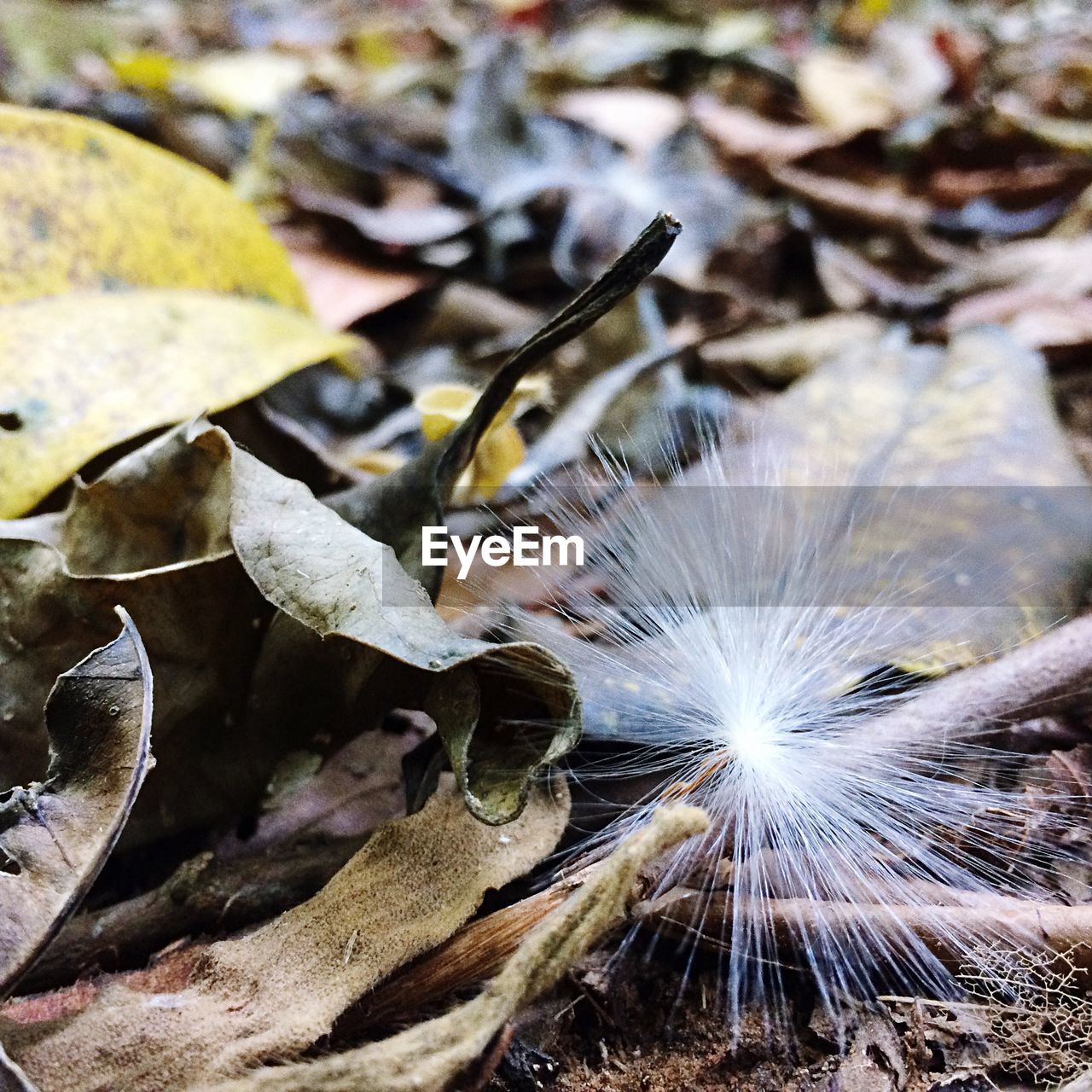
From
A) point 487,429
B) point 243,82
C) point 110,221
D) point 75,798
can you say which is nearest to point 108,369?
point 110,221

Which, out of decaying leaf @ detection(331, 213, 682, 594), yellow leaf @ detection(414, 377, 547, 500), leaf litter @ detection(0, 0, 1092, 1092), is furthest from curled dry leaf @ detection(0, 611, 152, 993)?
yellow leaf @ detection(414, 377, 547, 500)

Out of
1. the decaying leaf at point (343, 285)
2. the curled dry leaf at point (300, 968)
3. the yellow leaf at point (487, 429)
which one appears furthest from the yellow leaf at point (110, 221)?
the curled dry leaf at point (300, 968)

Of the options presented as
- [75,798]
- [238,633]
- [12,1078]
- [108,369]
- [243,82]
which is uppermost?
[243,82]

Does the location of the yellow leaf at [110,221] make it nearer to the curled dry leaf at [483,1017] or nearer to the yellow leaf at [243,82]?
the curled dry leaf at [483,1017]

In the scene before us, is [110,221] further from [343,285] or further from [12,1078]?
[12,1078]

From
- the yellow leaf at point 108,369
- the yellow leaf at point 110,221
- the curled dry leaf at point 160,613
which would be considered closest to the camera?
the curled dry leaf at point 160,613

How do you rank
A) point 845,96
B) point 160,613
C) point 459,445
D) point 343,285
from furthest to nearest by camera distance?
point 845,96 < point 343,285 < point 459,445 < point 160,613
